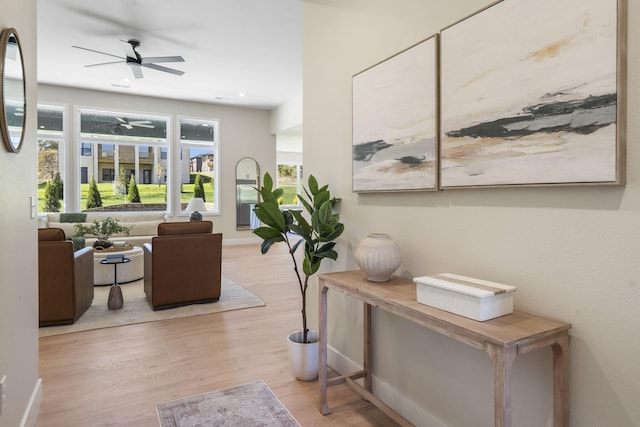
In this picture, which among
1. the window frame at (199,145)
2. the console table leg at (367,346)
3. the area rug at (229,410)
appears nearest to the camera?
the area rug at (229,410)

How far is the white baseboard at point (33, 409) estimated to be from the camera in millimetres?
1877

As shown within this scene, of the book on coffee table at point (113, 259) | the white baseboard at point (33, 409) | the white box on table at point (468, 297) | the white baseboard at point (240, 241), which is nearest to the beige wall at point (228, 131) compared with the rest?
the white baseboard at point (240, 241)

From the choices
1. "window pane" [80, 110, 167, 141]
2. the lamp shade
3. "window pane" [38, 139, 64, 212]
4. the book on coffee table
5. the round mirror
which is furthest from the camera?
"window pane" [80, 110, 167, 141]

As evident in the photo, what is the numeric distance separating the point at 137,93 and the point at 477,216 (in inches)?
330

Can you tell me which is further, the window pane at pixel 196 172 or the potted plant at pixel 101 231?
the window pane at pixel 196 172

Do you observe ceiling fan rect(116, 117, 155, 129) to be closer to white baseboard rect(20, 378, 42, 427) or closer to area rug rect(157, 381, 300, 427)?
white baseboard rect(20, 378, 42, 427)

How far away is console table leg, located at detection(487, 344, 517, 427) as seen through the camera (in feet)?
3.75

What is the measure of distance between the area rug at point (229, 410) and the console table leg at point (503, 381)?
1.25m

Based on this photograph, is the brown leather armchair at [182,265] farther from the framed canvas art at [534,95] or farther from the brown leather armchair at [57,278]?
the framed canvas art at [534,95]

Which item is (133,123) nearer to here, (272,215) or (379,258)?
(272,215)

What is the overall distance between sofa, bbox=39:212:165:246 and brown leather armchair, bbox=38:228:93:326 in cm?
302

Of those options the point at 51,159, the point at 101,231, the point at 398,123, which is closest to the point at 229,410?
the point at 398,123

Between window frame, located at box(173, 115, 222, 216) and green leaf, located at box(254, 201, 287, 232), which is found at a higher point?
window frame, located at box(173, 115, 222, 216)

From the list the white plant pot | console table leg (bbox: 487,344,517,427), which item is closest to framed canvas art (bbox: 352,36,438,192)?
console table leg (bbox: 487,344,517,427)
